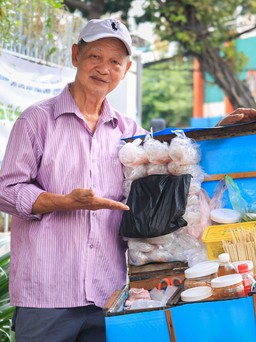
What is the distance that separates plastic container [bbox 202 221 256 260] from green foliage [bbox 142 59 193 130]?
24889 mm

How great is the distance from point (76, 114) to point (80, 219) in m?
0.46

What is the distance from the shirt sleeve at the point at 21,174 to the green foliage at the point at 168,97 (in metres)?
24.9

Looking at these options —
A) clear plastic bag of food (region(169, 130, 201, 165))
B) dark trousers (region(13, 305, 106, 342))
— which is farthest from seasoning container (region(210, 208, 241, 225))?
dark trousers (region(13, 305, 106, 342))

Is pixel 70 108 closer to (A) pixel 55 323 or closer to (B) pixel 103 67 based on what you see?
(B) pixel 103 67

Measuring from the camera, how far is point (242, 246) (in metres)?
2.25

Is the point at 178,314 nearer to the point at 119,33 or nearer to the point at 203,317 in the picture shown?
the point at 203,317

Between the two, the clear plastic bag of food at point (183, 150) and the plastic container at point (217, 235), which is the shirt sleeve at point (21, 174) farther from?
the plastic container at point (217, 235)

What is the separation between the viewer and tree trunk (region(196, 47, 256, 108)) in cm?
945

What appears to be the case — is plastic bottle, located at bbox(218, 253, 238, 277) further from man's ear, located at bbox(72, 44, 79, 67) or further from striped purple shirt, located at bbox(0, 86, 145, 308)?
man's ear, located at bbox(72, 44, 79, 67)

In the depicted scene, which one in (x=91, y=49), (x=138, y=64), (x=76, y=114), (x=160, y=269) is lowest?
(x=160, y=269)

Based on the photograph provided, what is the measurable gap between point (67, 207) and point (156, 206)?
1.39 ft

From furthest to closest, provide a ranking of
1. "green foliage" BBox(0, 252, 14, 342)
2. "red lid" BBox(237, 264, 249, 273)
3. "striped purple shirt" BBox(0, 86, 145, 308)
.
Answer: "green foliage" BBox(0, 252, 14, 342) → "striped purple shirt" BBox(0, 86, 145, 308) → "red lid" BBox(237, 264, 249, 273)

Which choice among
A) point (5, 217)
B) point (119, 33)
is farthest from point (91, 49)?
point (5, 217)

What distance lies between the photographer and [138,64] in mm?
7945
